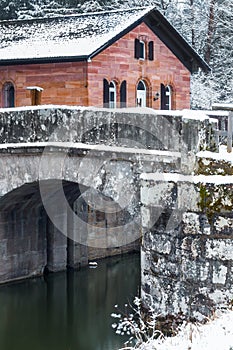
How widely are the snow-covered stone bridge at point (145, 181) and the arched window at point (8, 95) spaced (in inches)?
166

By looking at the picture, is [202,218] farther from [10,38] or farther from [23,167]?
[10,38]

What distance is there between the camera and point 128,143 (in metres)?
11.4

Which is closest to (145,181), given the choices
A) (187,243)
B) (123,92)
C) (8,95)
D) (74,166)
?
(187,243)

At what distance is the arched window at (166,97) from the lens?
22094 mm

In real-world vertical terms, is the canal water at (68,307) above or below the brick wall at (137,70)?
below

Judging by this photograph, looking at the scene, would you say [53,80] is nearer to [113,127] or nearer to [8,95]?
[8,95]

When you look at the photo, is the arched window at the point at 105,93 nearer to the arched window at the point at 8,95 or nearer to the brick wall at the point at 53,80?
the brick wall at the point at 53,80

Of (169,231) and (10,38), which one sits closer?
(169,231)

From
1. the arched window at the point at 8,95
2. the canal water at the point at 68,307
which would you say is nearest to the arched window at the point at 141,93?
the arched window at the point at 8,95

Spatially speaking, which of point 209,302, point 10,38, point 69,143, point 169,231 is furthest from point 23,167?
point 10,38

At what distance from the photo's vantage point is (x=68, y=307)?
55.6 feet

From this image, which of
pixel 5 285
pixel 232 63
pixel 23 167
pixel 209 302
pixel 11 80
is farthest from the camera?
pixel 232 63

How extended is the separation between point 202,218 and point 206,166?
0.76 meters

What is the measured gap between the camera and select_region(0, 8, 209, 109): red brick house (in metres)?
18.7
